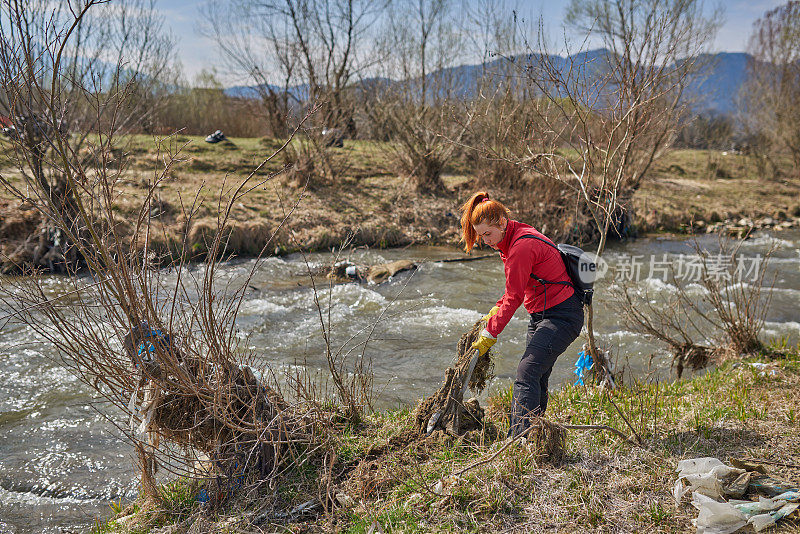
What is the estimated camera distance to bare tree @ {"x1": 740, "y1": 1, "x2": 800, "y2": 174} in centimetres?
2173

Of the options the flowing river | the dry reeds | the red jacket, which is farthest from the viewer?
the flowing river

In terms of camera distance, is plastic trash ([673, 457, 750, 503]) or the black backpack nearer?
plastic trash ([673, 457, 750, 503])

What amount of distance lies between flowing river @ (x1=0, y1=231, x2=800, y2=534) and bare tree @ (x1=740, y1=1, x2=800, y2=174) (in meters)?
11.4

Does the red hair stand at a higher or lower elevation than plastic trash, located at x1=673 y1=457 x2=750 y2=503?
higher

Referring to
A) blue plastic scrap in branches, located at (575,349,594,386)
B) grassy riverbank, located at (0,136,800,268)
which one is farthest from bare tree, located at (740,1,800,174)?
blue plastic scrap in branches, located at (575,349,594,386)

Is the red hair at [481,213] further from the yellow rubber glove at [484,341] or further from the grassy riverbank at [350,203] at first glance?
the grassy riverbank at [350,203]

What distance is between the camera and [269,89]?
17.3 metres

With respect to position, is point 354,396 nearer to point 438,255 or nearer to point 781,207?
point 438,255

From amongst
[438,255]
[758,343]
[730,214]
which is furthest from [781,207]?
[758,343]

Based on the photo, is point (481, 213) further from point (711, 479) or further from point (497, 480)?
point (711, 479)

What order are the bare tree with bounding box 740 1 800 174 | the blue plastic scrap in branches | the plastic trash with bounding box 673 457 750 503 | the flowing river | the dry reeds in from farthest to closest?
the bare tree with bounding box 740 1 800 174 < the blue plastic scrap in branches < the flowing river < the dry reeds < the plastic trash with bounding box 673 457 750 503

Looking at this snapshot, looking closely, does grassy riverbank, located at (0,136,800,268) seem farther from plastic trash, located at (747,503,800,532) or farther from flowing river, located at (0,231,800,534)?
plastic trash, located at (747,503,800,532)

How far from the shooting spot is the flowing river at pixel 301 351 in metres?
4.87

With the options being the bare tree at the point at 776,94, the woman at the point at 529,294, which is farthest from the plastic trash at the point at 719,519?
the bare tree at the point at 776,94
